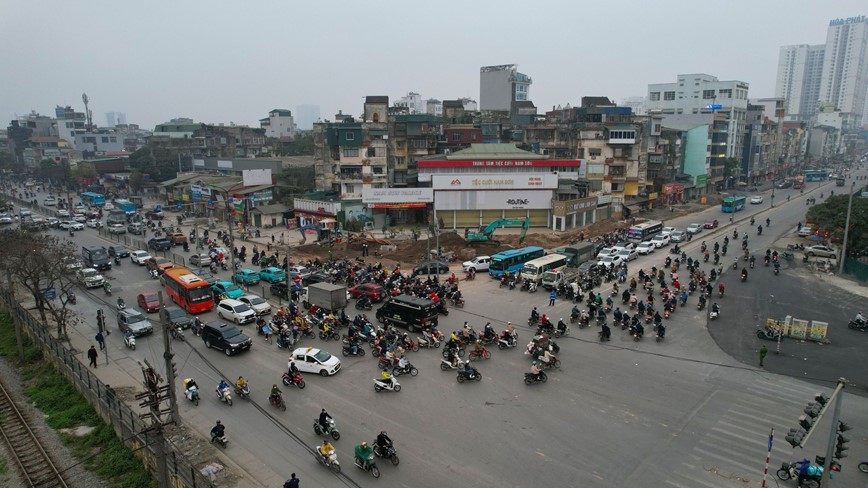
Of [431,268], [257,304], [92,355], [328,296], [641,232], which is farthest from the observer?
[641,232]

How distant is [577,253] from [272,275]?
23237mm

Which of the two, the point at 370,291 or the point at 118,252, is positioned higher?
the point at 370,291

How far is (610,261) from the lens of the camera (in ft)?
139

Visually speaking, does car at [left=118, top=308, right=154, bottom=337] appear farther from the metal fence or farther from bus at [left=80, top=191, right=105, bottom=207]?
bus at [left=80, top=191, right=105, bottom=207]

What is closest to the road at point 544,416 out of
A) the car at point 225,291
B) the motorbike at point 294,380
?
the motorbike at point 294,380

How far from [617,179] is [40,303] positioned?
2381 inches

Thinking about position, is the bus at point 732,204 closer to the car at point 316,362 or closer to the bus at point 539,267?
the bus at point 539,267

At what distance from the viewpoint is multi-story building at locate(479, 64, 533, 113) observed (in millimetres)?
138125

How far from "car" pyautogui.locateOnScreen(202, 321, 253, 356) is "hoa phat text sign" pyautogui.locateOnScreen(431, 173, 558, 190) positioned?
117ft

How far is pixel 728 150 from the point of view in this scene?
99750mm

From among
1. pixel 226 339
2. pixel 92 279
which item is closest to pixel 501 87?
pixel 92 279

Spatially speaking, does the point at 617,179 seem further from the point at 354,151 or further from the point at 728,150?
the point at 728,150

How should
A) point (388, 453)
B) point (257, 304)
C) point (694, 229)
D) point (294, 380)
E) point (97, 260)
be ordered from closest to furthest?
1. point (388, 453)
2. point (294, 380)
3. point (257, 304)
4. point (97, 260)
5. point (694, 229)

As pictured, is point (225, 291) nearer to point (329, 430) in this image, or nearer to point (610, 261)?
point (329, 430)
